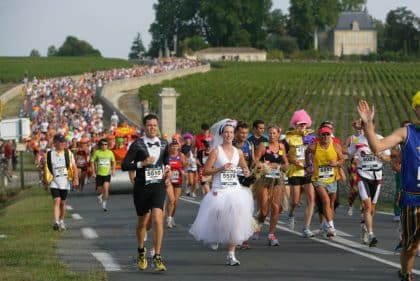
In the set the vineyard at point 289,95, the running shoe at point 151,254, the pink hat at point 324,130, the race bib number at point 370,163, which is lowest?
the vineyard at point 289,95

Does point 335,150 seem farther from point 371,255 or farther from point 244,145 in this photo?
point 371,255

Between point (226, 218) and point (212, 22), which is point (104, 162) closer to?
point (226, 218)

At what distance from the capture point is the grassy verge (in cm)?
1112

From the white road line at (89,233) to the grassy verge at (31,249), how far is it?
0.48 metres

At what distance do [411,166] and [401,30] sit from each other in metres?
189

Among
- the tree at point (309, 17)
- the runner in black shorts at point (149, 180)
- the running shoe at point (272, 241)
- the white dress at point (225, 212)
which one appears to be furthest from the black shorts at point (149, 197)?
the tree at point (309, 17)

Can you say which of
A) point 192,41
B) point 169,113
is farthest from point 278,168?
point 192,41

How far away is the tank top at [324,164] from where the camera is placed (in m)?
15.0

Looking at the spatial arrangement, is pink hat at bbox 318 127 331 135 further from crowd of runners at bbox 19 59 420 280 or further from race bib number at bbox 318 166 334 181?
race bib number at bbox 318 166 334 181

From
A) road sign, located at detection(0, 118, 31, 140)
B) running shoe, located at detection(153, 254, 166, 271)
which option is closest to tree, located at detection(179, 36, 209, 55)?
road sign, located at detection(0, 118, 31, 140)

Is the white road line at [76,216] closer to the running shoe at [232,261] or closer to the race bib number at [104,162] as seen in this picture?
the race bib number at [104,162]

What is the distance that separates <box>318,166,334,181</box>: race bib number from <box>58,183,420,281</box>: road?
891 millimetres

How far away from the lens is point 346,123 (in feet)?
200

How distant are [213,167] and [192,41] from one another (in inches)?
6717
